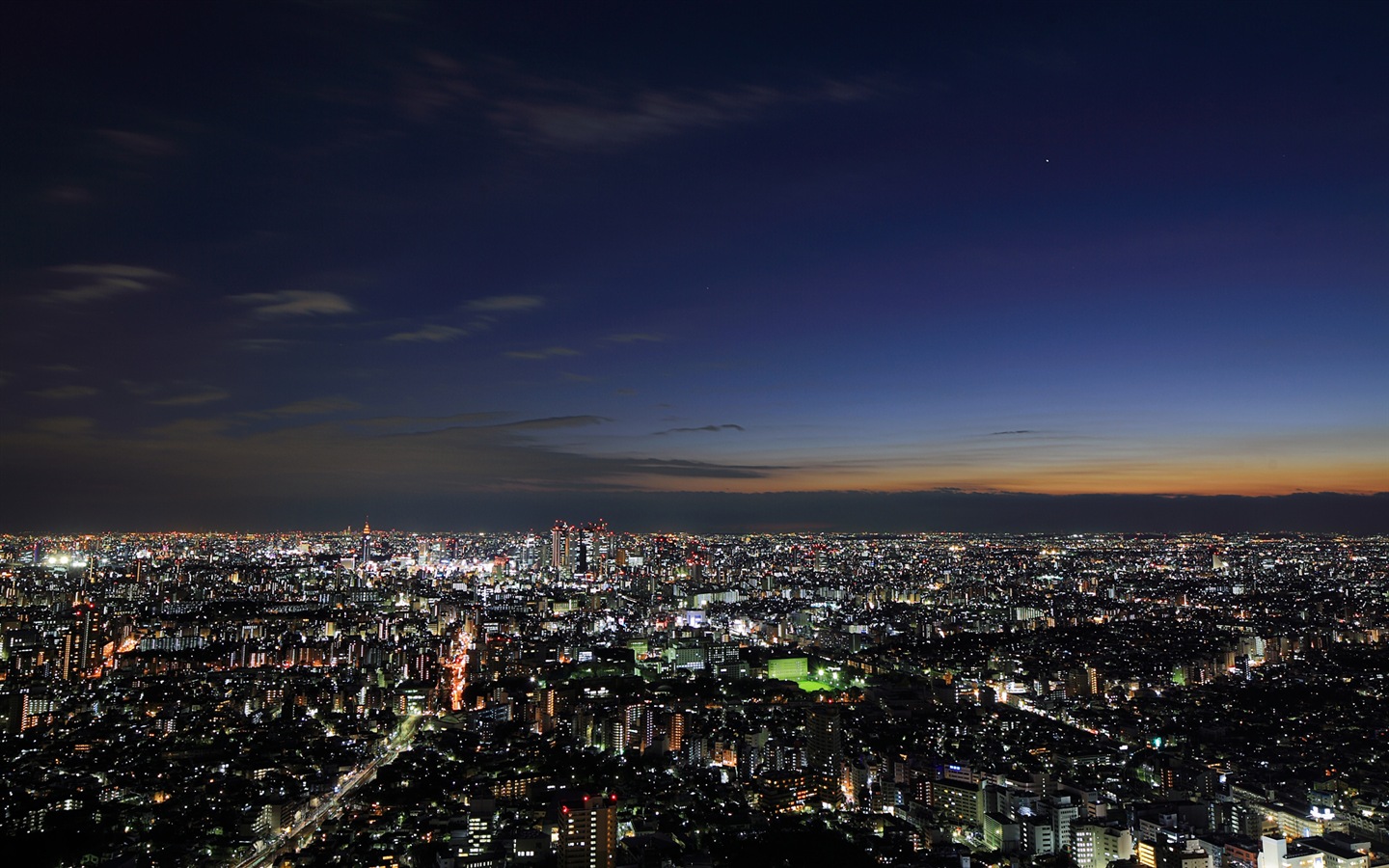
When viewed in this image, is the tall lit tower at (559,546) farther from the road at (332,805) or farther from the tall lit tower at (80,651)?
the road at (332,805)

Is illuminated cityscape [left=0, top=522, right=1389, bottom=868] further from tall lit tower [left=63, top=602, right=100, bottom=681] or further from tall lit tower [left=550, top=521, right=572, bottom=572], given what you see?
tall lit tower [left=550, top=521, right=572, bottom=572]

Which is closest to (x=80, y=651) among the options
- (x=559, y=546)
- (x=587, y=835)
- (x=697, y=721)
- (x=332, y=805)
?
(x=332, y=805)

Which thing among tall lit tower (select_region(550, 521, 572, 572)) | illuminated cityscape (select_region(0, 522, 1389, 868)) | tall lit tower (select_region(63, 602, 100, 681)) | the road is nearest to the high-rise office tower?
illuminated cityscape (select_region(0, 522, 1389, 868))

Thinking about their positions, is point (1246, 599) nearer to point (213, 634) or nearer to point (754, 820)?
point (754, 820)

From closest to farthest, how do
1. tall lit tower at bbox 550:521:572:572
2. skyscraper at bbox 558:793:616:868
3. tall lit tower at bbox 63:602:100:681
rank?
skyscraper at bbox 558:793:616:868
tall lit tower at bbox 63:602:100:681
tall lit tower at bbox 550:521:572:572

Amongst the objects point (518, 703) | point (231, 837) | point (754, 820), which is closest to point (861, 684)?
point (518, 703)

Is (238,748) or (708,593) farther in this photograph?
(708,593)

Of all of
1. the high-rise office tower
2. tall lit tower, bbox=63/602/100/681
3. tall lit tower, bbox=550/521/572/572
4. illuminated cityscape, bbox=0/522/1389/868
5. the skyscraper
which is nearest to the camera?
the skyscraper

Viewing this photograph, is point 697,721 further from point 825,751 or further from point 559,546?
point 559,546
